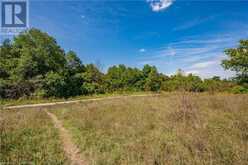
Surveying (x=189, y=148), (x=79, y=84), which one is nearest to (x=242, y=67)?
(x=189, y=148)

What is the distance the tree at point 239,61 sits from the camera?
19806 millimetres

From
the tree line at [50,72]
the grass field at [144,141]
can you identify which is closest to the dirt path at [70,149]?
the grass field at [144,141]

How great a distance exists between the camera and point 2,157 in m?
4.20

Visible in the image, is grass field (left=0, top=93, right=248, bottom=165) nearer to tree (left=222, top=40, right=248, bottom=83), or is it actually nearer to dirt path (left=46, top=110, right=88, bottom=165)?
dirt path (left=46, top=110, right=88, bottom=165)

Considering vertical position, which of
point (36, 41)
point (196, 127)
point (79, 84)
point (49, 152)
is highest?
point (36, 41)

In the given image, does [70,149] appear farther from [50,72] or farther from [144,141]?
[50,72]

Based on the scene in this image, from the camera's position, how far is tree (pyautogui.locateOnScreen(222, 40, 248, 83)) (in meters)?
19.8

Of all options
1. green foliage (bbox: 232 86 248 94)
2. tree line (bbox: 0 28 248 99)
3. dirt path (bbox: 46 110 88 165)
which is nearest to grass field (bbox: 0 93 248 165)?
dirt path (bbox: 46 110 88 165)

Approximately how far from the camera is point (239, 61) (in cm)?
1986

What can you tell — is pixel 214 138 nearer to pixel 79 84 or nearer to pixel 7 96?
pixel 7 96

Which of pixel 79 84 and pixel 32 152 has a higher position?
pixel 79 84

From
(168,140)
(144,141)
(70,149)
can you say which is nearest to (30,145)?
(70,149)

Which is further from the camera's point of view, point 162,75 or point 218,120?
point 162,75

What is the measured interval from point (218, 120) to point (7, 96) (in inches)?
1038
